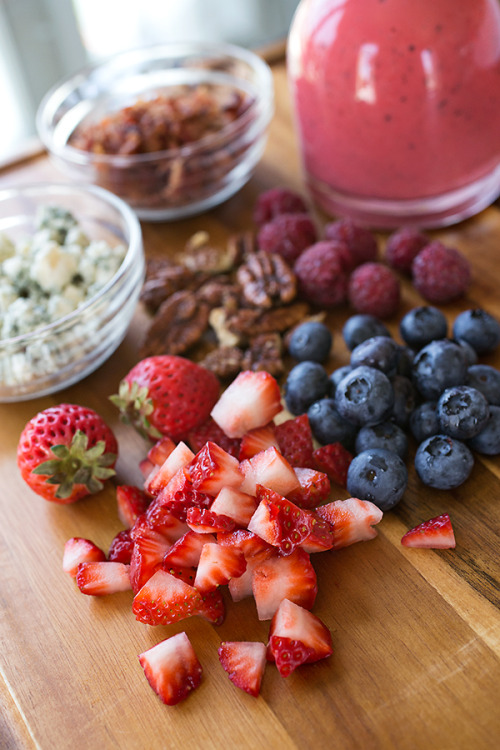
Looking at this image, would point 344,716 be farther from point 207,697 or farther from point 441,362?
point 441,362

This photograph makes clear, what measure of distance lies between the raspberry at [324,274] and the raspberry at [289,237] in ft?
0.20

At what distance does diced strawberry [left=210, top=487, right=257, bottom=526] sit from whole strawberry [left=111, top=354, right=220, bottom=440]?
8.5 inches

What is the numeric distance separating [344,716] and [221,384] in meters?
0.65

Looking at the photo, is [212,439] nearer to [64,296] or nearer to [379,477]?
[379,477]

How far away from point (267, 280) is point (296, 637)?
0.76 m

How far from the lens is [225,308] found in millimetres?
1498

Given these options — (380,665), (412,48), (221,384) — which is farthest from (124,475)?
(412,48)

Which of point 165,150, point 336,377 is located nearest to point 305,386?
point 336,377

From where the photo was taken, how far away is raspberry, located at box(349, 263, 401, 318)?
142 centimetres

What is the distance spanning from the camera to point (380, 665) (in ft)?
3.23

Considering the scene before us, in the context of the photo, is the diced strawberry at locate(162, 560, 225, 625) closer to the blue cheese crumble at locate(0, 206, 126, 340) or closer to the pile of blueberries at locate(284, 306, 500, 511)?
the pile of blueberries at locate(284, 306, 500, 511)

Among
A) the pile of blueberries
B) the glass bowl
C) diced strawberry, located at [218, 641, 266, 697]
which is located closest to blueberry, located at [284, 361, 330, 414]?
the pile of blueberries

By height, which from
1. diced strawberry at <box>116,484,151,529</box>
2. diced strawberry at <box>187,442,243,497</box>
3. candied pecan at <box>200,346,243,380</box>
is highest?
diced strawberry at <box>187,442,243,497</box>

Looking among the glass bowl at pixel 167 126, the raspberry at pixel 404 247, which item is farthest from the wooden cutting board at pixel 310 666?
Answer: the glass bowl at pixel 167 126
